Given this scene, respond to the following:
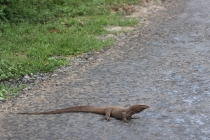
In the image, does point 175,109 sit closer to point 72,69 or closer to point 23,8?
point 72,69

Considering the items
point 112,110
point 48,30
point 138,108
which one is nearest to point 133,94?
point 112,110

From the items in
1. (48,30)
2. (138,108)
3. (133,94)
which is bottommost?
(133,94)

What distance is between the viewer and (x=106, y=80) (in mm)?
7227

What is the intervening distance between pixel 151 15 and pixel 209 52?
3.85 metres

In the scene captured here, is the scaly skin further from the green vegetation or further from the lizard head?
the green vegetation

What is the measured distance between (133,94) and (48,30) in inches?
161

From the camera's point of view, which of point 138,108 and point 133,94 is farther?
point 133,94

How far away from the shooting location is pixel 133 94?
259 inches

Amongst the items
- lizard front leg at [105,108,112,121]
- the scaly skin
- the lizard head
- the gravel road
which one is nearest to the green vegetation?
the gravel road

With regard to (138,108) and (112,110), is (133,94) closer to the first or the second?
(112,110)

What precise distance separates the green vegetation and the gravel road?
0.51 m

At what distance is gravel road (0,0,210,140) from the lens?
17.7 feet

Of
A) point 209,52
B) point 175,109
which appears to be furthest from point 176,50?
point 175,109

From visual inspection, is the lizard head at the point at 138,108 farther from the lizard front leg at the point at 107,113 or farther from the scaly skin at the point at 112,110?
the lizard front leg at the point at 107,113
